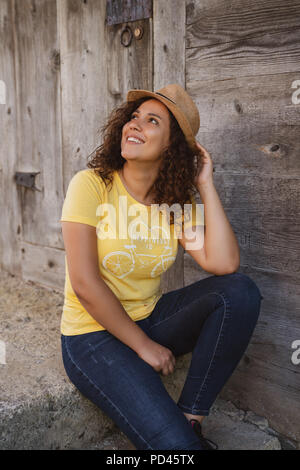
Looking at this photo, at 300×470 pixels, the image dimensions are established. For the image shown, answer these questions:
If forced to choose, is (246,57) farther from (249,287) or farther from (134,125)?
(249,287)

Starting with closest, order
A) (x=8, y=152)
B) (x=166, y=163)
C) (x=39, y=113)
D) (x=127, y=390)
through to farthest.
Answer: (x=127, y=390) < (x=166, y=163) < (x=39, y=113) < (x=8, y=152)

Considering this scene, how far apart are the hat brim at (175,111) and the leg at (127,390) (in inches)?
34.6

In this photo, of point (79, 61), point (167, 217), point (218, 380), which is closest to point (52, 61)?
point (79, 61)

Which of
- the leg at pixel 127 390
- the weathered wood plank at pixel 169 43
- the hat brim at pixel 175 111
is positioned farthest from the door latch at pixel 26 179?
the leg at pixel 127 390

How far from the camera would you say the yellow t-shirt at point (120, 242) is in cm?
192

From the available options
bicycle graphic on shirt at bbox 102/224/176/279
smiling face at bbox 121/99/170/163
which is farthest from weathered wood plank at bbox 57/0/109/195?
bicycle graphic on shirt at bbox 102/224/176/279

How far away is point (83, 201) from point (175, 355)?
80 cm

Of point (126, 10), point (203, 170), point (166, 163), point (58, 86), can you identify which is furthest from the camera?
point (58, 86)

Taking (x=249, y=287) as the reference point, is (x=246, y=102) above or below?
above

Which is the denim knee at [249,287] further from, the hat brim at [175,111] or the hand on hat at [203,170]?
the hat brim at [175,111]

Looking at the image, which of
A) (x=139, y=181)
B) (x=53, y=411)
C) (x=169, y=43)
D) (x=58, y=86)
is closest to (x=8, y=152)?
(x=58, y=86)

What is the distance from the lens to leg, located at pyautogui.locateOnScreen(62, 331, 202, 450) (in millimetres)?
1671

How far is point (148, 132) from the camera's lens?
2.01m

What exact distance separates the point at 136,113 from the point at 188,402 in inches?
47.2
